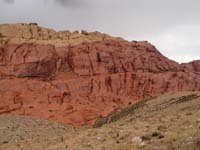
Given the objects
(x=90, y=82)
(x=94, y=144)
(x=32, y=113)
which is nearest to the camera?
(x=94, y=144)

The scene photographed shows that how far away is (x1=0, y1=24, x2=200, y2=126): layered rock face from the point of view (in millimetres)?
80688

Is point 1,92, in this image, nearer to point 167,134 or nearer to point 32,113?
point 32,113

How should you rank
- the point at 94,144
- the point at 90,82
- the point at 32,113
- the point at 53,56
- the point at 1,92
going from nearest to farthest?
the point at 94,144 → the point at 32,113 → the point at 1,92 → the point at 90,82 → the point at 53,56

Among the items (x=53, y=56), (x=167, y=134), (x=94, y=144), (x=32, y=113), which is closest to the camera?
(x=167, y=134)

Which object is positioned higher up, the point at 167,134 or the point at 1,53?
the point at 1,53

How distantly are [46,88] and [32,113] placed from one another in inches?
382

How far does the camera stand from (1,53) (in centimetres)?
9769

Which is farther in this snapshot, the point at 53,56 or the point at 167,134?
the point at 53,56

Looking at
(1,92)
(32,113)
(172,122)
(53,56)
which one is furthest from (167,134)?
(53,56)

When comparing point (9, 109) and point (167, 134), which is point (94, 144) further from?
point (9, 109)

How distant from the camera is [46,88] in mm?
86125

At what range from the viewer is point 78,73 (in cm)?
9481

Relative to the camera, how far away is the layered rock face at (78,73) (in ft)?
265

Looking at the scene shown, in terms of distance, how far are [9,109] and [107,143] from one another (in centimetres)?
6283
